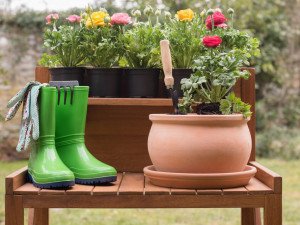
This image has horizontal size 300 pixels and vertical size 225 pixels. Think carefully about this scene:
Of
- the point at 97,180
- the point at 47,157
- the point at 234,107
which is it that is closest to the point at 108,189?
the point at 97,180

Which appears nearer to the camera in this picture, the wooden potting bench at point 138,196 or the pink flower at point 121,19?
the wooden potting bench at point 138,196

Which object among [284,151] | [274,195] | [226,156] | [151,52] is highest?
[151,52]

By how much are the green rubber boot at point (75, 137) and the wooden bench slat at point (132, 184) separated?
0.06 m

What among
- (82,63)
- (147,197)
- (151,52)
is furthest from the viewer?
(82,63)

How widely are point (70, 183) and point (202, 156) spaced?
0.38 meters

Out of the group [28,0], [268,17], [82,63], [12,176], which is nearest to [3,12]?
[28,0]

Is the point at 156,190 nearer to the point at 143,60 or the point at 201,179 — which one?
the point at 201,179

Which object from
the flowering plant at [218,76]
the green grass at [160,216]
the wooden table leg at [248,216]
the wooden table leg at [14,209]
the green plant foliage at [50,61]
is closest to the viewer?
the wooden table leg at [14,209]

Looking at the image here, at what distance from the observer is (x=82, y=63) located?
68.5 inches

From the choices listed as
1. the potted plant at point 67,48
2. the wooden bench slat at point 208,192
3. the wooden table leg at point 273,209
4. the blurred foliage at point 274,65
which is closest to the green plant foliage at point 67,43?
A: the potted plant at point 67,48

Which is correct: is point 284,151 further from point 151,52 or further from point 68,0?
point 151,52

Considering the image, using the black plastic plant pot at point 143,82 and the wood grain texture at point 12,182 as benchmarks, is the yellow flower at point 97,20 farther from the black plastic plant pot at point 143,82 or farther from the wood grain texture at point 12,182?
the wood grain texture at point 12,182

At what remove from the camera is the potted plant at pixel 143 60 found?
5.17 feet

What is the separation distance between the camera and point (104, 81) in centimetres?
159
